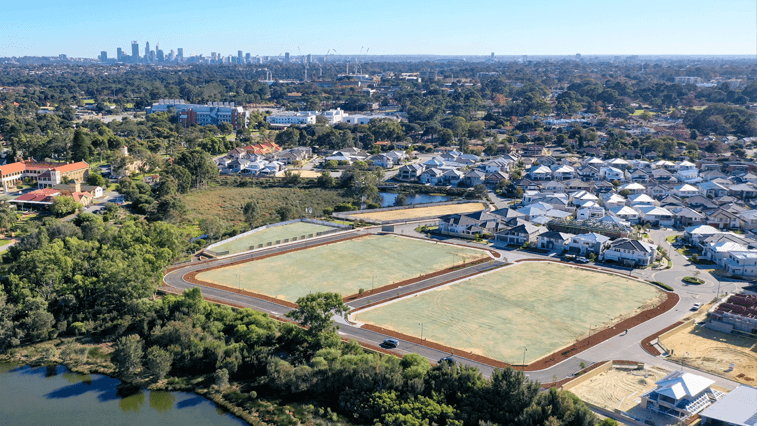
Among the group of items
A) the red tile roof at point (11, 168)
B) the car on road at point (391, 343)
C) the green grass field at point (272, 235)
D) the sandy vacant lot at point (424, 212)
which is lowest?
the car on road at point (391, 343)

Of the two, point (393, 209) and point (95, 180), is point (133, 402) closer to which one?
point (393, 209)

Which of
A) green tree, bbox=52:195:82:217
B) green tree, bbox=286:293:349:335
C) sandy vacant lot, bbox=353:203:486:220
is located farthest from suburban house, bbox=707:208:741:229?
green tree, bbox=52:195:82:217

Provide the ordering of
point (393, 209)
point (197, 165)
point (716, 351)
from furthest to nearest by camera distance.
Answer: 1. point (197, 165)
2. point (393, 209)
3. point (716, 351)

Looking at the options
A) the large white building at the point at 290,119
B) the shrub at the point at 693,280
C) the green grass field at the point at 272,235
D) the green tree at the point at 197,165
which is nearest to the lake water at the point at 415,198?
the green grass field at the point at 272,235

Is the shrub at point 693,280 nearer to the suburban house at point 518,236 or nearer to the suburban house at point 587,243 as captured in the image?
the suburban house at point 587,243

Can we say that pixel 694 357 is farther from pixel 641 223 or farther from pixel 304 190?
pixel 304 190

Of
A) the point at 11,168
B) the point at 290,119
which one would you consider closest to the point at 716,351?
the point at 11,168

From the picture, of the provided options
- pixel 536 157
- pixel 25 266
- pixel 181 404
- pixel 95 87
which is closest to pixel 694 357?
pixel 181 404
